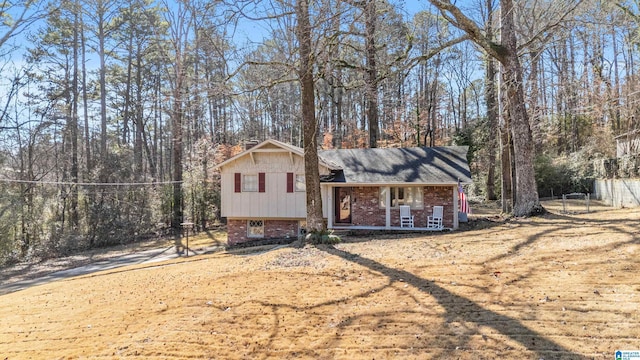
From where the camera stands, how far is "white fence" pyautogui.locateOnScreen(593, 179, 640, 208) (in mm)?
16109

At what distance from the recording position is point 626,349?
3.81 meters

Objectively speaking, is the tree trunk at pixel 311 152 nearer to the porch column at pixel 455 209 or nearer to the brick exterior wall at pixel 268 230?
the brick exterior wall at pixel 268 230

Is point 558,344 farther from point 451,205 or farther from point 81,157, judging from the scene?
point 81,157

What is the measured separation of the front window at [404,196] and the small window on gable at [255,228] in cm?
571

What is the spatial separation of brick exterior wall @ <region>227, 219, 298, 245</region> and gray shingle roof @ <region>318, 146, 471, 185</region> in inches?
123

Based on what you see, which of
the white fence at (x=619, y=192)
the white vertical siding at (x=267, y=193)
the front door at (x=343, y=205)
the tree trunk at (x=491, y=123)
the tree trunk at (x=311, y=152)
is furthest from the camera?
the tree trunk at (x=491, y=123)

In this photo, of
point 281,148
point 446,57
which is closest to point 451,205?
point 281,148

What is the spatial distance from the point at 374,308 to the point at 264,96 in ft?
25.0

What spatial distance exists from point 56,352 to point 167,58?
80.6 ft

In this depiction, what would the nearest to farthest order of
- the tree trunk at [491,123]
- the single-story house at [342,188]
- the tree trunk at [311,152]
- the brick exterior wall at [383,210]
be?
the tree trunk at [311,152]
the brick exterior wall at [383,210]
the single-story house at [342,188]
the tree trunk at [491,123]

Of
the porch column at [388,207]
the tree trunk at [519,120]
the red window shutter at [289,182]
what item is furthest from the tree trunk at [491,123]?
the red window shutter at [289,182]

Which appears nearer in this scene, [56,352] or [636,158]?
[56,352]

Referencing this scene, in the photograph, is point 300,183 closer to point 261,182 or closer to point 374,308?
point 261,182

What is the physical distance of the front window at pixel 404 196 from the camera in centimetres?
1555
